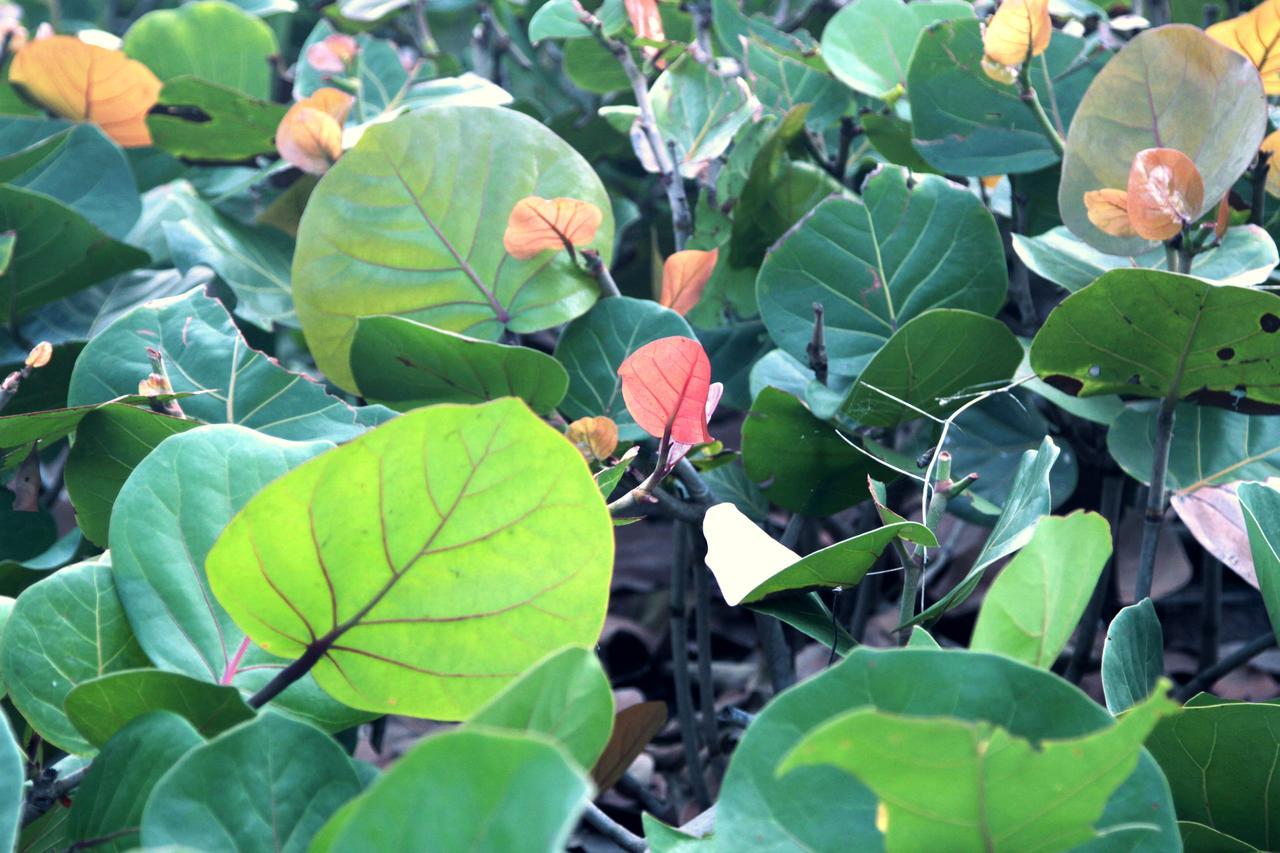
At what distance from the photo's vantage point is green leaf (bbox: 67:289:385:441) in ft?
2.04

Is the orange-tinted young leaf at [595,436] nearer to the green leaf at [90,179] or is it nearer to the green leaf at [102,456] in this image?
the green leaf at [102,456]

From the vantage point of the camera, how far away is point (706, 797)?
2.59 ft

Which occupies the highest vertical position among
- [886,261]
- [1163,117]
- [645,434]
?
[1163,117]

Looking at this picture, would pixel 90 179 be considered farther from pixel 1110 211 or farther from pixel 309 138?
pixel 1110 211

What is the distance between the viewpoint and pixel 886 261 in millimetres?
690

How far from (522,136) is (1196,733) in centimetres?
50

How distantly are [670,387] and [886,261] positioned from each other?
243 mm

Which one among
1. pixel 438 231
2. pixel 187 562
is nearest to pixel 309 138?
pixel 438 231

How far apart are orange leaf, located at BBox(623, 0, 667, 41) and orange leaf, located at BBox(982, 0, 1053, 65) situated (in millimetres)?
240

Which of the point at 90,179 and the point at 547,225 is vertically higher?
the point at 547,225

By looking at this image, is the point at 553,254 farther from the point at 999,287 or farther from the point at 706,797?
the point at 706,797

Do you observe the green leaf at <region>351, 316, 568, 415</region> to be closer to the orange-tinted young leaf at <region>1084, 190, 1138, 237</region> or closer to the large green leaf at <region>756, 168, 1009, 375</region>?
the large green leaf at <region>756, 168, 1009, 375</region>

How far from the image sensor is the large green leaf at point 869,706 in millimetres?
356

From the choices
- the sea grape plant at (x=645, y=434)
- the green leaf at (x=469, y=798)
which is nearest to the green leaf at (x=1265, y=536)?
the sea grape plant at (x=645, y=434)
